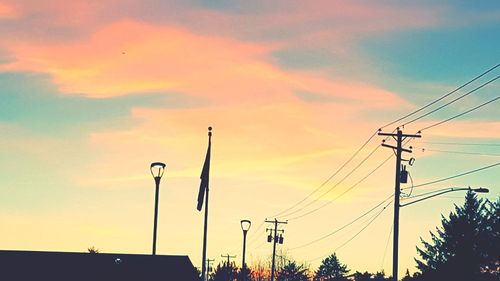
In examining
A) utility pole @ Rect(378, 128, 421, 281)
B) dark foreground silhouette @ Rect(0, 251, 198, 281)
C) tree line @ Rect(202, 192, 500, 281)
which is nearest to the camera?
utility pole @ Rect(378, 128, 421, 281)

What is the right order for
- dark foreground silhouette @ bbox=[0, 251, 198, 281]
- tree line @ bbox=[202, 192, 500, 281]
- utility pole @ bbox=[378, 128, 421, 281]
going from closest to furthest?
utility pole @ bbox=[378, 128, 421, 281], dark foreground silhouette @ bbox=[0, 251, 198, 281], tree line @ bbox=[202, 192, 500, 281]

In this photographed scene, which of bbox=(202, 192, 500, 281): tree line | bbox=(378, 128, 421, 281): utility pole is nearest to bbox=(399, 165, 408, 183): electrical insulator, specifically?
bbox=(378, 128, 421, 281): utility pole

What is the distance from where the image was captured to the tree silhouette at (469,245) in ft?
319

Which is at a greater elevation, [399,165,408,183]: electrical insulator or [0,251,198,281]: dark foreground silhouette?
[399,165,408,183]: electrical insulator

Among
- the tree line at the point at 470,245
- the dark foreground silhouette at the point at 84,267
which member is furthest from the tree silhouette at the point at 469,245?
the dark foreground silhouette at the point at 84,267

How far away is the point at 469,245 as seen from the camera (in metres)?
99.9

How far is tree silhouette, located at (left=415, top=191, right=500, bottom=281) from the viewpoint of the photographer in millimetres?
97125

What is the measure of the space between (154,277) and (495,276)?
2304 inches

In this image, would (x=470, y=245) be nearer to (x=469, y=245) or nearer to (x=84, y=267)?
(x=469, y=245)

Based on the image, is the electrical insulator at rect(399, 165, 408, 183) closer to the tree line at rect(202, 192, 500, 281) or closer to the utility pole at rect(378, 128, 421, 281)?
the utility pole at rect(378, 128, 421, 281)

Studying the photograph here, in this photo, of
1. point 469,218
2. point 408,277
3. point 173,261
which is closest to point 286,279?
point 408,277

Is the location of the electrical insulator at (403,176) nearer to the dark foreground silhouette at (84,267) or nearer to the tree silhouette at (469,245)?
the dark foreground silhouette at (84,267)

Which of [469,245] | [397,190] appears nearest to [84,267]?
[397,190]

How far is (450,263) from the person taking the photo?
327ft
